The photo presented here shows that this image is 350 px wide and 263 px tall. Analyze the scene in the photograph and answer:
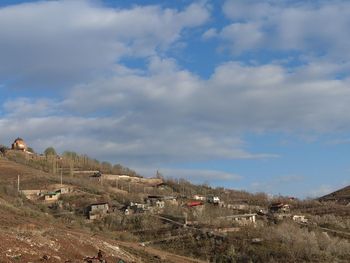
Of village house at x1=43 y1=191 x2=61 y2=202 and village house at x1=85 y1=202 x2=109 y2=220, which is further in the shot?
village house at x1=43 y1=191 x2=61 y2=202

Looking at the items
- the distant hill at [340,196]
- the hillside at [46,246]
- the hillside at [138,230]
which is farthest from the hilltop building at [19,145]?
the hillside at [46,246]

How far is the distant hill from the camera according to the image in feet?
383

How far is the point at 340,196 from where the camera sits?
12531cm

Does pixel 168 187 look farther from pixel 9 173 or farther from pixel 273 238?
pixel 273 238

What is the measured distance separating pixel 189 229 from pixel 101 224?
366 inches

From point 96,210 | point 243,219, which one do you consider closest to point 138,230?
point 96,210

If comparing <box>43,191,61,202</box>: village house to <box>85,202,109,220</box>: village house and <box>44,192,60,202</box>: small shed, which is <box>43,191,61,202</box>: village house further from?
<box>85,202,109,220</box>: village house

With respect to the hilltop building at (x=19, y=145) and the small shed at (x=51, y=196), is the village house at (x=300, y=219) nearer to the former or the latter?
the small shed at (x=51, y=196)

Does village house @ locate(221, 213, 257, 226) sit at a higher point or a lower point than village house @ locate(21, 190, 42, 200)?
lower

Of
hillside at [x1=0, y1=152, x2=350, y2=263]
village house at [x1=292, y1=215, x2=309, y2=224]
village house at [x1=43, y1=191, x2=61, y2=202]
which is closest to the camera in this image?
hillside at [x1=0, y1=152, x2=350, y2=263]

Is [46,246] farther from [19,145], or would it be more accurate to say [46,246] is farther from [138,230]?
[19,145]

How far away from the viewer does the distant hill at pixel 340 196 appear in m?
117

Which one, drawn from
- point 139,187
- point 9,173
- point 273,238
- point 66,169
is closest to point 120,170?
point 66,169

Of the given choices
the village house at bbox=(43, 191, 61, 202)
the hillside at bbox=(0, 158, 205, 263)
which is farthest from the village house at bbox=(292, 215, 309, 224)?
the hillside at bbox=(0, 158, 205, 263)
